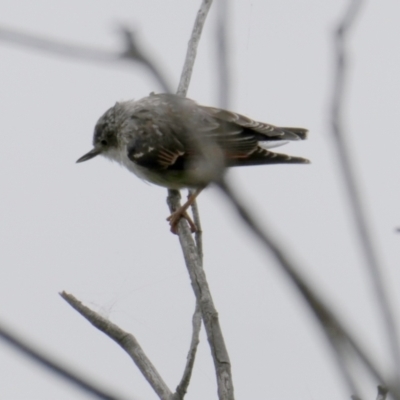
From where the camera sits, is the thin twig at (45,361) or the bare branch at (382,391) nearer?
the thin twig at (45,361)

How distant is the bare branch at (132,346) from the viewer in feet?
13.3

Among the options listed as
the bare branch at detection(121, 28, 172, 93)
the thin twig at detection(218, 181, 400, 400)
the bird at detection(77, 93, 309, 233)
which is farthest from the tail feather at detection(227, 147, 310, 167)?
the thin twig at detection(218, 181, 400, 400)

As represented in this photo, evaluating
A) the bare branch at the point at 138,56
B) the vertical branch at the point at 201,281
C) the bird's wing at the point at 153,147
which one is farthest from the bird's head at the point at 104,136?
the bare branch at the point at 138,56

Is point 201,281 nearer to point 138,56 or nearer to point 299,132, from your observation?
point 299,132

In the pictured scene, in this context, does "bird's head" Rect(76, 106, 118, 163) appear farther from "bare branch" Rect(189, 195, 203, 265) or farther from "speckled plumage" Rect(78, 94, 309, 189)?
"bare branch" Rect(189, 195, 203, 265)

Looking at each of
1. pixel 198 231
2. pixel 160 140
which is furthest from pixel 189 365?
pixel 160 140

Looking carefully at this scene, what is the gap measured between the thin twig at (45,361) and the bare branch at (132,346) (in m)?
2.39

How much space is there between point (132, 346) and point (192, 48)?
10.3 ft

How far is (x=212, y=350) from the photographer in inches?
153

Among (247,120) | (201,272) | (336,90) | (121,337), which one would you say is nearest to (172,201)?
(247,120)

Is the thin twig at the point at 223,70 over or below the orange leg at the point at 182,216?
below

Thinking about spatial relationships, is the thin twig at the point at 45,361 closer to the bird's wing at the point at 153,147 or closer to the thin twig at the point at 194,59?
the thin twig at the point at 194,59

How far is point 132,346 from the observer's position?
4078 millimetres

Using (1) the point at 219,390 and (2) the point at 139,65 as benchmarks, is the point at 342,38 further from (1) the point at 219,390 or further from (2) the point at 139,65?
(1) the point at 219,390
